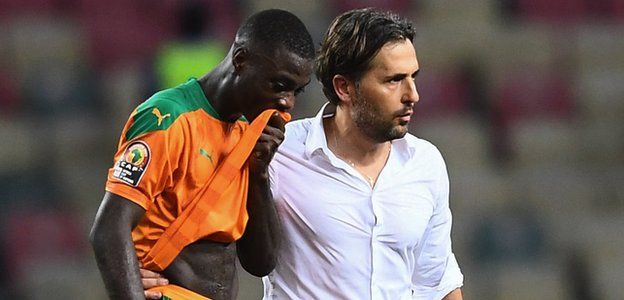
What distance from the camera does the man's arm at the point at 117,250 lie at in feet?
6.14

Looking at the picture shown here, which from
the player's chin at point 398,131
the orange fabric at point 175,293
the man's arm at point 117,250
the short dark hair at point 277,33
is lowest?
the orange fabric at point 175,293

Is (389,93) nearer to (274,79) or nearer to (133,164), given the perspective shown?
Result: (274,79)

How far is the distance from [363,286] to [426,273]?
221mm

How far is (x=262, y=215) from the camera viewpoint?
2.14 meters

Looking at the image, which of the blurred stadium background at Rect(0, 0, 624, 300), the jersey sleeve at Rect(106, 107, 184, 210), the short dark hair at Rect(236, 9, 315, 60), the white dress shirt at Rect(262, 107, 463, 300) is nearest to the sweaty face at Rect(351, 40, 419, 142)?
the white dress shirt at Rect(262, 107, 463, 300)

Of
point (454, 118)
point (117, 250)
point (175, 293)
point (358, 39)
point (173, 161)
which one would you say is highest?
point (358, 39)

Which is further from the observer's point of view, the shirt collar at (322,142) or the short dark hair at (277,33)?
the shirt collar at (322,142)

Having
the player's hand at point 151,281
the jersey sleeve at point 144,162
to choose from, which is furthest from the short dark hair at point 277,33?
the player's hand at point 151,281

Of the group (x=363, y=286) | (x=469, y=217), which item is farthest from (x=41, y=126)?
(x=363, y=286)

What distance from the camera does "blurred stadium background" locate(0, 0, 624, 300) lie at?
3.60m

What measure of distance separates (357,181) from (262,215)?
31 cm

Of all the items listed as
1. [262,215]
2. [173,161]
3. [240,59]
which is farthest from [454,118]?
[173,161]

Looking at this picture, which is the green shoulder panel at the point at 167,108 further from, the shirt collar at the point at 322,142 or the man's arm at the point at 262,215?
the shirt collar at the point at 322,142

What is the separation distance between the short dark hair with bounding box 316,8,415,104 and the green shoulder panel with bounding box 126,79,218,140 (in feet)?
1.37
